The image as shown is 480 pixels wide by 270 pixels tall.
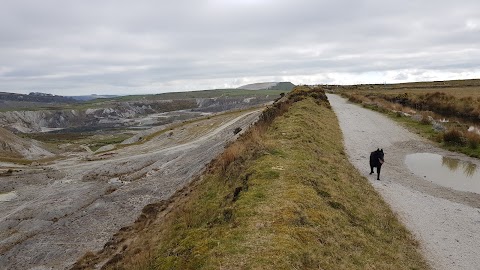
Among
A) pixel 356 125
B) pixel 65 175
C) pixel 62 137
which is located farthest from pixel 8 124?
pixel 356 125

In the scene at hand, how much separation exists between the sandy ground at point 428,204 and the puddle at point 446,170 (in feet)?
2.09

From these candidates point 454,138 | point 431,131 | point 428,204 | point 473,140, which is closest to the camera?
point 428,204

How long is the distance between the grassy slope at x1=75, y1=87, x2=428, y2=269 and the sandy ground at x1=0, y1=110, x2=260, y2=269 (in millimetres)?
11871

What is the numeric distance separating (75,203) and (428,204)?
34.5 m

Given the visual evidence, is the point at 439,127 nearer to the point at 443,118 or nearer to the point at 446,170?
the point at 443,118

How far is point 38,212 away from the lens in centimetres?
3719

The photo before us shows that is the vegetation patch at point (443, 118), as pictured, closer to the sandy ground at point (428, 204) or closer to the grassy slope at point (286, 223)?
the sandy ground at point (428, 204)

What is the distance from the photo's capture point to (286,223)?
11.1m

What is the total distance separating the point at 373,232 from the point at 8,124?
219 meters

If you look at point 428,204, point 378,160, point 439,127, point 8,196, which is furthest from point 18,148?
point 428,204

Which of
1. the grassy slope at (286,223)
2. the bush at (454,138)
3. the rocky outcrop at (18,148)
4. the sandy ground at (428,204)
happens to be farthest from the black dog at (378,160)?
the rocky outcrop at (18,148)

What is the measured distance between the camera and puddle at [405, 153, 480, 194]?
20.1 m

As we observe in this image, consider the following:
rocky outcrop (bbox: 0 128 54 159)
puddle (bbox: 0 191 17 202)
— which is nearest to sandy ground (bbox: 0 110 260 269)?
puddle (bbox: 0 191 17 202)

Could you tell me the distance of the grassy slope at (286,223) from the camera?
964 cm
